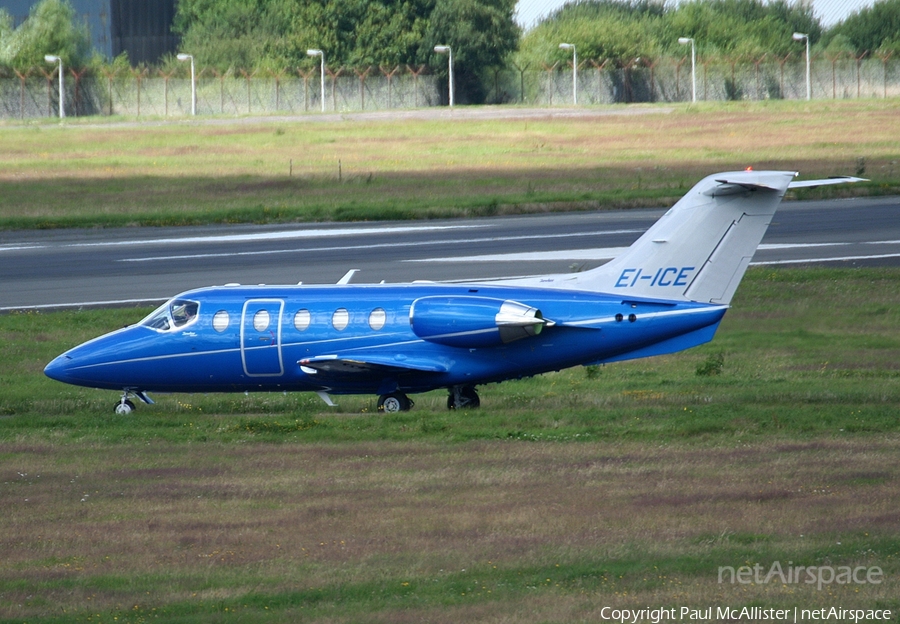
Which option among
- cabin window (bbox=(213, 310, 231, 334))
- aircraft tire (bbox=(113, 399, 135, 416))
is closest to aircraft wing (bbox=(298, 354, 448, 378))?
cabin window (bbox=(213, 310, 231, 334))

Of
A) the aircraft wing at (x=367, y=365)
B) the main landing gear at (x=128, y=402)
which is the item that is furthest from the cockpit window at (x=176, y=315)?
the aircraft wing at (x=367, y=365)

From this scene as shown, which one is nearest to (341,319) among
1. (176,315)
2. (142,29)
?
(176,315)

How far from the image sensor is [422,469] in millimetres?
17062

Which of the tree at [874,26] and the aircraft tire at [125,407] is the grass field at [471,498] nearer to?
the aircraft tire at [125,407]

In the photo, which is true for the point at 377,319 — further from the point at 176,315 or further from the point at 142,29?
the point at 142,29

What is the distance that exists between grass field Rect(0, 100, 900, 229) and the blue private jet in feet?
97.6

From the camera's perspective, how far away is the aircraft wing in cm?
2183

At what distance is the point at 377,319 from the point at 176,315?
13.3ft

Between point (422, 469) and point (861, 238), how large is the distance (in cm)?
3092

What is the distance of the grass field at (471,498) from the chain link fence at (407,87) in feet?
315

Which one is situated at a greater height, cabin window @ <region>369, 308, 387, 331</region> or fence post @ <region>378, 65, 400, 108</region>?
fence post @ <region>378, 65, 400, 108</region>

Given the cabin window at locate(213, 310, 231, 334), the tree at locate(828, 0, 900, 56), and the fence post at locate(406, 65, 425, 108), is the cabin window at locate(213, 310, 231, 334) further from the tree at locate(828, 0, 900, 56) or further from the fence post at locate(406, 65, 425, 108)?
the tree at locate(828, 0, 900, 56)

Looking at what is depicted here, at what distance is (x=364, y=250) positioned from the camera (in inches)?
1698

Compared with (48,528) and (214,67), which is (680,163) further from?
(214,67)
